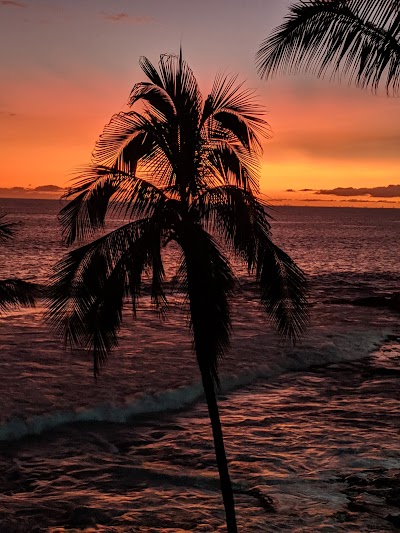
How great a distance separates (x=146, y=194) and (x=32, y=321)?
2639 centimetres

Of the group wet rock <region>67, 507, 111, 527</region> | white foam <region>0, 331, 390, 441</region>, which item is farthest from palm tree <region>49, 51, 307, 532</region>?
white foam <region>0, 331, 390, 441</region>

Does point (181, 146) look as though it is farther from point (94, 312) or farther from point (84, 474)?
point (84, 474)

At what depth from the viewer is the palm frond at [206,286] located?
8.41 meters

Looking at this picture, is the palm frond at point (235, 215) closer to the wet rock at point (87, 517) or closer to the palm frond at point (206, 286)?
the palm frond at point (206, 286)

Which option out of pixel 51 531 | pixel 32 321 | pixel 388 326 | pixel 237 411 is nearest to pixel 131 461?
pixel 51 531

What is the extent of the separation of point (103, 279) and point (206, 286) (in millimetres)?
1427

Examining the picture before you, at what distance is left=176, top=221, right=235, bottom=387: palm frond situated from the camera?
841 cm

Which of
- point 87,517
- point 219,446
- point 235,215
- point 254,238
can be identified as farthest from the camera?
point 87,517

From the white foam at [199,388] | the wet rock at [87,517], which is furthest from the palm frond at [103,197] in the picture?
the white foam at [199,388]

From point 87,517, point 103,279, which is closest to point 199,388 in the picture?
point 87,517

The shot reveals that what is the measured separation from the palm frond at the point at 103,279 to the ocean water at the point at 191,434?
1788 mm

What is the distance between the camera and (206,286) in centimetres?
841

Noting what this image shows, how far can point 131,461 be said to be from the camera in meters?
15.3

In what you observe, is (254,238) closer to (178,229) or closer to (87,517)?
(178,229)
